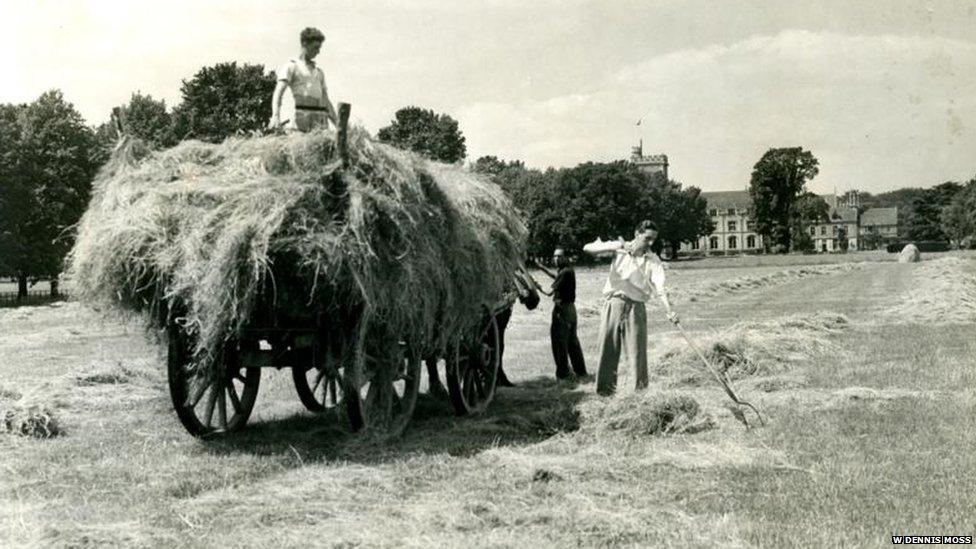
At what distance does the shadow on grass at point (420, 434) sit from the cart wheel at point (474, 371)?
7.2 inches

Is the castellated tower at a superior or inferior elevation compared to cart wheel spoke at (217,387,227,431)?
superior

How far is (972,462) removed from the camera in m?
6.72

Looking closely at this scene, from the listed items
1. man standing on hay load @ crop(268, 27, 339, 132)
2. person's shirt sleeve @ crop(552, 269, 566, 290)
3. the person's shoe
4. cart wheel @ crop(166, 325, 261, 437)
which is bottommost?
the person's shoe

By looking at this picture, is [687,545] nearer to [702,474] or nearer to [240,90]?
[702,474]

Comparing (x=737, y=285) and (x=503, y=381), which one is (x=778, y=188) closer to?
(x=737, y=285)

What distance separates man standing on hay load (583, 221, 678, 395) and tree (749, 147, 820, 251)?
106264 mm

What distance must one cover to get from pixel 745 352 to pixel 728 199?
168 m

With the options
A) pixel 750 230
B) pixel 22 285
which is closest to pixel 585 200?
pixel 22 285

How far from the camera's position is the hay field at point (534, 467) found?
5328 mm

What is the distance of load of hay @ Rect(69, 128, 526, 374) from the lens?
263 inches

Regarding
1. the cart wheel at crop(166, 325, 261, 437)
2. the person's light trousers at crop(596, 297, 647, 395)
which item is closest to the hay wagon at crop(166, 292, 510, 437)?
the cart wheel at crop(166, 325, 261, 437)

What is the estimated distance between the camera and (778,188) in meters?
112

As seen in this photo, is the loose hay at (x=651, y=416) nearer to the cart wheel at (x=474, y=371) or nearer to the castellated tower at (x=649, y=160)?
the cart wheel at (x=474, y=371)

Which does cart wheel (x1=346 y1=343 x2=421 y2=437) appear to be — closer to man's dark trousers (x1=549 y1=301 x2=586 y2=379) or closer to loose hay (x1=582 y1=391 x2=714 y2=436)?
loose hay (x1=582 y1=391 x2=714 y2=436)
